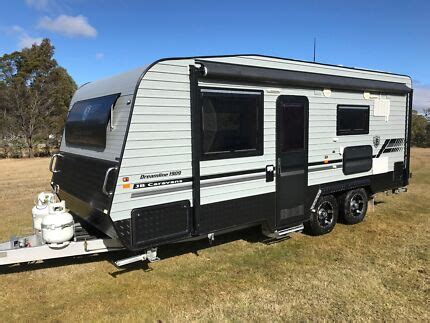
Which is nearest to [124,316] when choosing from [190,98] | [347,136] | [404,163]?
[190,98]

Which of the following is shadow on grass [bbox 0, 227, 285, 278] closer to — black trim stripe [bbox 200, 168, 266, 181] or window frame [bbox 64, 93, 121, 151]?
black trim stripe [bbox 200, 168, 266, 181]

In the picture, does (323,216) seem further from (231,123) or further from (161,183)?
(161,183)

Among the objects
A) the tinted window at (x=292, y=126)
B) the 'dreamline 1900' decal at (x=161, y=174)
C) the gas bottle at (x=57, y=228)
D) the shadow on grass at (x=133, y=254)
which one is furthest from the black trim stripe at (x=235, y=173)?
the gas bottle at (x=57, y=228)

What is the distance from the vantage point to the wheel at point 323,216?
6604mm

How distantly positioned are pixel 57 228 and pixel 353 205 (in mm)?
5419

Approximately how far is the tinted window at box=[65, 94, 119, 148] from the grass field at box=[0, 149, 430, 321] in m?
1.81

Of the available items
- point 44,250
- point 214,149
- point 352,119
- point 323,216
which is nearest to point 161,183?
point 214,149

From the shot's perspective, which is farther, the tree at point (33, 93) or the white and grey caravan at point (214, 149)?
the tree at point (33, 93)

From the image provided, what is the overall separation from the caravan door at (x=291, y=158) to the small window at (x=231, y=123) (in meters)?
0.44

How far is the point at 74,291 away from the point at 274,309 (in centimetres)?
246

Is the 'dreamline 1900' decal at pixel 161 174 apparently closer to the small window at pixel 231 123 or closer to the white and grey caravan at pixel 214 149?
the white and grey caravan at pixel 214 149

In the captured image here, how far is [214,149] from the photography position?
16.5 feet

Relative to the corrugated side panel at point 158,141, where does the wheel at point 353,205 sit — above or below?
below

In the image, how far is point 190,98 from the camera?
4762 millimetres
